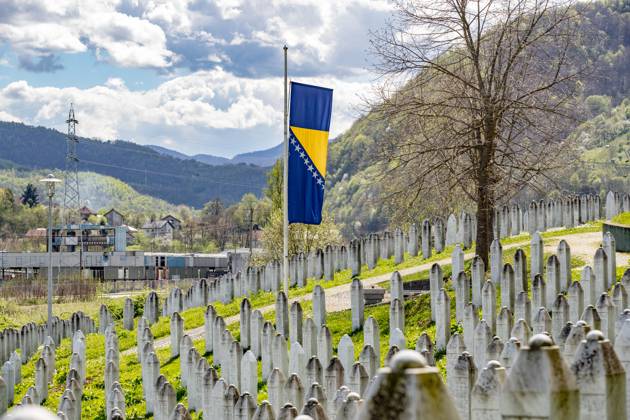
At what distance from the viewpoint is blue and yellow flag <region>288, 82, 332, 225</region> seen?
21031 millimetres

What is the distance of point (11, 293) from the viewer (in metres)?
65.4

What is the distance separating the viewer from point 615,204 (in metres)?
32.2

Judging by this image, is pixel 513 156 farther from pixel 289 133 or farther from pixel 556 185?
pixel 289 133

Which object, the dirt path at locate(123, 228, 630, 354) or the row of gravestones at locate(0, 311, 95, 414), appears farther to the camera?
the dirt path at locate(123, 228, 630, 354)

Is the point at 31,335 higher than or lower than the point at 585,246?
lower

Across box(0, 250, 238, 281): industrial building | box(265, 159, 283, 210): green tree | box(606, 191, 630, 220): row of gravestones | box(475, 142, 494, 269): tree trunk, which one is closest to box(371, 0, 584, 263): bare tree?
box(475, 142, 494, 269): tree trunk

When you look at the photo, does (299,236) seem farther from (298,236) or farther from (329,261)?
(329,261)

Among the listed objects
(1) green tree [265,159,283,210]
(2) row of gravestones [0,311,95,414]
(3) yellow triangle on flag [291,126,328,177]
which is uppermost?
(1) green tree [265,159,283,210]

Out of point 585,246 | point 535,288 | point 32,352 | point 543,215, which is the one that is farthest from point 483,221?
point 32,352

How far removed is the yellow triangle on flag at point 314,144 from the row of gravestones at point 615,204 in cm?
1318

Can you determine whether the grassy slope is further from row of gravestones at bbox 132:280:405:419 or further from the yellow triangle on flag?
the yellow triangle on flag

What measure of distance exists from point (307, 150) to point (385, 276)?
4.97m

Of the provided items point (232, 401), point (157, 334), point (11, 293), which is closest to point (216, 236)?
point (11, 293)

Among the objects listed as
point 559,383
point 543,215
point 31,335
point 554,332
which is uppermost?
point 543,215
